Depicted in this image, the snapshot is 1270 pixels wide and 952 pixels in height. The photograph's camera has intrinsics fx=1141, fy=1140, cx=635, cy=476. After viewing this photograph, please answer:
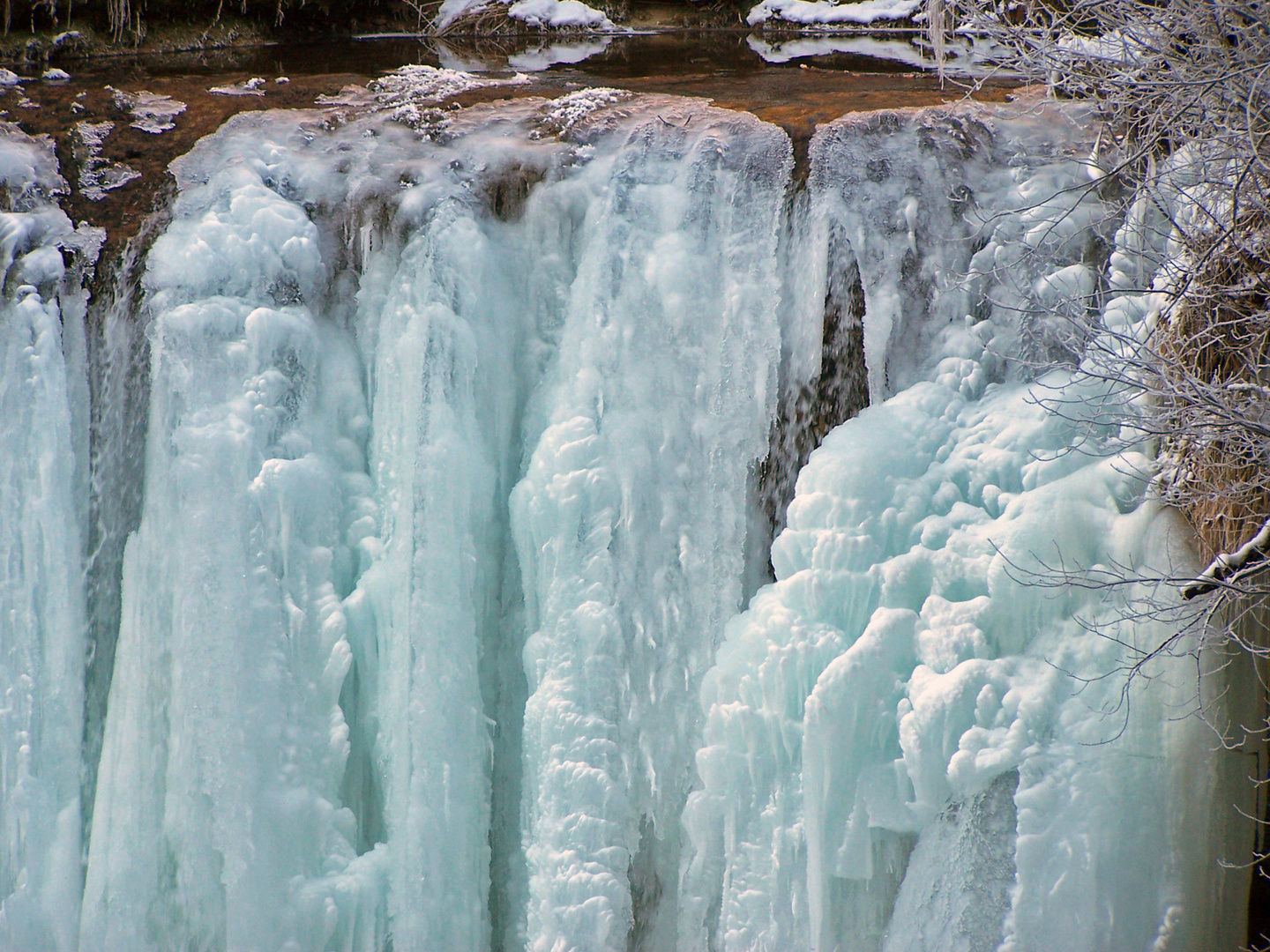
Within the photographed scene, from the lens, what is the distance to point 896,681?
309 centimetres

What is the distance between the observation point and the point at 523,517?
3.35 m

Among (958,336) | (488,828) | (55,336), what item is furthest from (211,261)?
(958,336)

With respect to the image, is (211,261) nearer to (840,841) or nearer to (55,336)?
(55,336)

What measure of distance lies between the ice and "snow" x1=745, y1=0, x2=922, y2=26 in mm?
4273

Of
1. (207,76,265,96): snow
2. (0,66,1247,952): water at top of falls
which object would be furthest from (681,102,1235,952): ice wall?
(207,76,265,96): snow

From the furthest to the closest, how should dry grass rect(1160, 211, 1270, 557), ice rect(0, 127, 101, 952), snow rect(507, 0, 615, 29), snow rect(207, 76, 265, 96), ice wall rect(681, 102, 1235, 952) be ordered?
1. snow rect(507, 0, 615, 29)
2. snow rect(207, 76, 265, 96)
3. ice rect(0, 127, 101, 952)
4. ice wall rect(681, 102, 1235, 952)
5. dry grass rect(1160, 211, 1270, 557)

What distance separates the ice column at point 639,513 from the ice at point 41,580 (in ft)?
4.35

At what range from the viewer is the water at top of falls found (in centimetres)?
317

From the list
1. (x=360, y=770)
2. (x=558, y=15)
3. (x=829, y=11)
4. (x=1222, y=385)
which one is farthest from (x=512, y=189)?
(x=829, y=11)

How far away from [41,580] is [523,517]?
1422mm

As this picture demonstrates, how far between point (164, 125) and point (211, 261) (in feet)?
2.12

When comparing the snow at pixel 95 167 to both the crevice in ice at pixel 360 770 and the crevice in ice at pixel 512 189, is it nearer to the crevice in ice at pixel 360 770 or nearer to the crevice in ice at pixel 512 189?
the crevice in ice at pixel 512 189

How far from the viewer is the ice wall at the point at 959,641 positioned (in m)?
2.93

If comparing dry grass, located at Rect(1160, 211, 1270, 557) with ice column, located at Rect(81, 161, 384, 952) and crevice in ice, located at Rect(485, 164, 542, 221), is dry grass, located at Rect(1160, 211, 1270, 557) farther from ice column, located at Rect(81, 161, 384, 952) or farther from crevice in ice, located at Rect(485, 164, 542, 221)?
ice column, located at Rect(81, 161, 384, 952)
